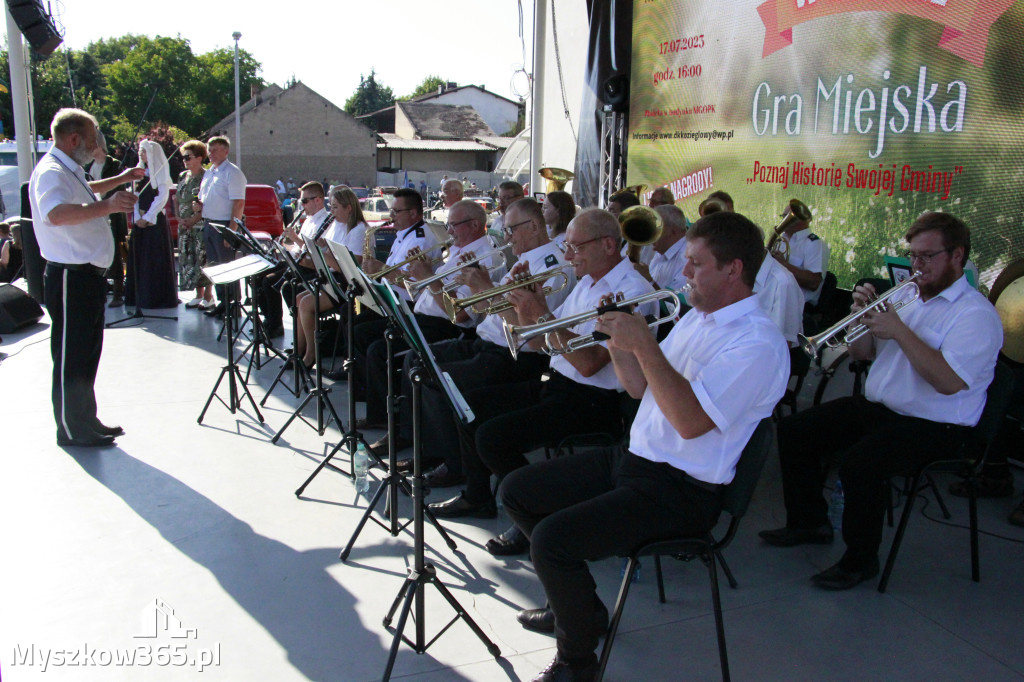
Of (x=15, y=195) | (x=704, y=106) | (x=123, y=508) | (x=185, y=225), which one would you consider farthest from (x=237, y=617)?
(x=15, y=195)

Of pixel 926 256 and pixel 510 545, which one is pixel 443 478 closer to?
pixel 510 545

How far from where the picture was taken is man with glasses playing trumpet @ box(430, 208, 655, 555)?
328cm

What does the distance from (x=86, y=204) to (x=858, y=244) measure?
491 centimetres

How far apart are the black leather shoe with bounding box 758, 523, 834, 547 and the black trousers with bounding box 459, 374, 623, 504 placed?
87 cm

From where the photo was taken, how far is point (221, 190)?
7629 millimetres

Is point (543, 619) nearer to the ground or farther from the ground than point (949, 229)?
nearer to the ground

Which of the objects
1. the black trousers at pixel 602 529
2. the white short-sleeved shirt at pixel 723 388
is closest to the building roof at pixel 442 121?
the white short-sleeved shirt at pixel 723 388

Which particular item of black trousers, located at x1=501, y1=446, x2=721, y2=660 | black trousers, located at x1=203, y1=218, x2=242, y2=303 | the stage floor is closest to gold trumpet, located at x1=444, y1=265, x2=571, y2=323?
the stage floor

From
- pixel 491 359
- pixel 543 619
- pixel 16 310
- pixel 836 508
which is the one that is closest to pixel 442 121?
pixel 16 310

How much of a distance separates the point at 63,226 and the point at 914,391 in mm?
4505

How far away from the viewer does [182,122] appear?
5134 cm

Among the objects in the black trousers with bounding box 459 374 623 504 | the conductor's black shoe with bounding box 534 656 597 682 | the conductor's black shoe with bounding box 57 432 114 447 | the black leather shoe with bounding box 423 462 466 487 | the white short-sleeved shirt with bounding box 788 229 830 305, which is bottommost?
the conductor's black shoe with bounding box 534 656 597 682

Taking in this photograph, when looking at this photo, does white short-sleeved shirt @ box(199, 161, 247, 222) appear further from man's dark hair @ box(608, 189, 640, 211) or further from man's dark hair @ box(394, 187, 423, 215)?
man's dark hair @ box(608, 189, 640, 211)

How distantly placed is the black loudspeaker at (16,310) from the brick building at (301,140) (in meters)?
37.3
